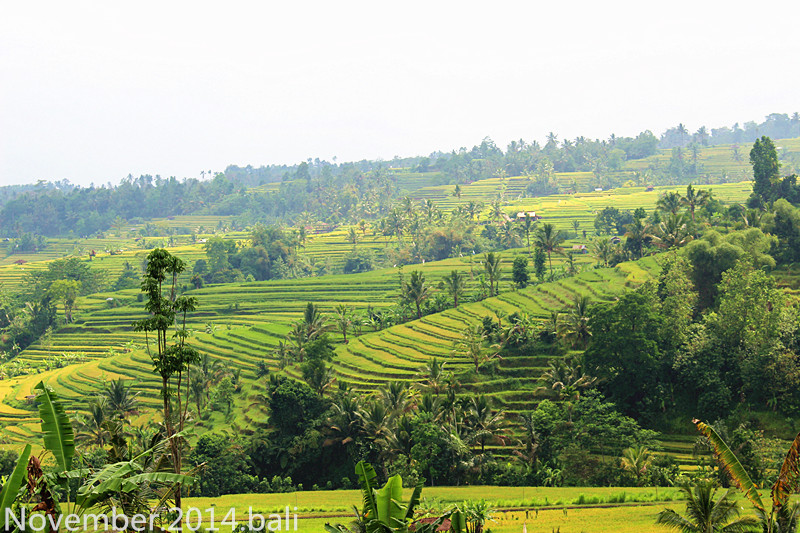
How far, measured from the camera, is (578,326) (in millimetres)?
32375

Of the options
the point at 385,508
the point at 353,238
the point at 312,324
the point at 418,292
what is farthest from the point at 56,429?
the point at 353,238

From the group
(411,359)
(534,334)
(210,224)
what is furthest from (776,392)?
(210,224)

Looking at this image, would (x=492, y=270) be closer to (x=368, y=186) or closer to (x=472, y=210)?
(x=472, y=210)

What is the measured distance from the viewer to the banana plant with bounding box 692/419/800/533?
9.86 meters

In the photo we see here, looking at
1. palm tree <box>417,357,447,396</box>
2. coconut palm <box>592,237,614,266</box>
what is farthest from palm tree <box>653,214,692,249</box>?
palm tree <box>417,357,447,396</box>

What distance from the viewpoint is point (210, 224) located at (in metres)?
112

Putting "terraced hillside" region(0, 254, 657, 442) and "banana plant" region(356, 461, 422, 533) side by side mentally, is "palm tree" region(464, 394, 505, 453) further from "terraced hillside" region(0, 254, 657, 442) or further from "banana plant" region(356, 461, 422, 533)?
"banana plant" region(356, 461, 422, 533)

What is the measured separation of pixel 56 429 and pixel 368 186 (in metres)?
107

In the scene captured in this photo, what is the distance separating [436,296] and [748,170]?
73.8 metres

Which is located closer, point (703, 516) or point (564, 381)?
point (703, 516)

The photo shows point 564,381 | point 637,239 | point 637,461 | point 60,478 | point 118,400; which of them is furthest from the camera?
point 637,239

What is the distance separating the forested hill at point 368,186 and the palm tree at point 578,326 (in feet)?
218

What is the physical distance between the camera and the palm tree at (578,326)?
32312 mm

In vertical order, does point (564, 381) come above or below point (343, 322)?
below
